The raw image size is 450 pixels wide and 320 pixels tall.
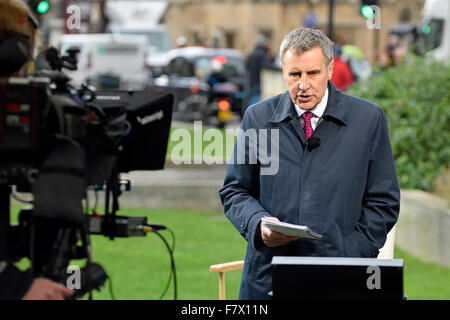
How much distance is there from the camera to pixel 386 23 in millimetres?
87250

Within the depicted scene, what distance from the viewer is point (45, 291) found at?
4.28 metres

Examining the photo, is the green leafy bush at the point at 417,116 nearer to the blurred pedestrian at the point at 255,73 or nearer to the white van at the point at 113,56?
the blurred pedestrian at the point at 255,73

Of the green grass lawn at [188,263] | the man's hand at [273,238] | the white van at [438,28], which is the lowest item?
the green grass lawn at [188,263]

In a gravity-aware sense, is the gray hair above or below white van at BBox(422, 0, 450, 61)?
below

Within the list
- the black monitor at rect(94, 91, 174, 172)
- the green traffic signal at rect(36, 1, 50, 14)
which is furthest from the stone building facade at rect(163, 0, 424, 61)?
the black monitor at rect(94, 91, 174, 172)

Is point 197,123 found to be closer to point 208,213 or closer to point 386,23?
point 208,213

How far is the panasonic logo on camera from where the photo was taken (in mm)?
5953

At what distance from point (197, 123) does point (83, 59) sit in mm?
11965

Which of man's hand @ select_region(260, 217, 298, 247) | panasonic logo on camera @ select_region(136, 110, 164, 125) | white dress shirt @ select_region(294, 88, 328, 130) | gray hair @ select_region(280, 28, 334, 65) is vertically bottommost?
man's hand @ select_region(260, 217, 298, 247)

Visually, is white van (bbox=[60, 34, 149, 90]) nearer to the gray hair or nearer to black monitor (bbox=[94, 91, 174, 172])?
black monitor (bbox=[94, 91, 174, 172])

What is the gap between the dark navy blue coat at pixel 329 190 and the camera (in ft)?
16.2

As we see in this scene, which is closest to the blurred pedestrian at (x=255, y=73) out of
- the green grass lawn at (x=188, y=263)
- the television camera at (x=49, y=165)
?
the green grass lawn at (x=188, y=263)

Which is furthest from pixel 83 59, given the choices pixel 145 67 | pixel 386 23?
pixel 386 23

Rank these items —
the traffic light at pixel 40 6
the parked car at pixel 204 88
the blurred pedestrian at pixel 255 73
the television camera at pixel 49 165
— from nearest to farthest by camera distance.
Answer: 1. the television camera at pixel 49 165
2. the traffic light at pixel 40 6
3. the parked car at pixel 204 88
4. the blurred pedestrian at pixel 255 73
